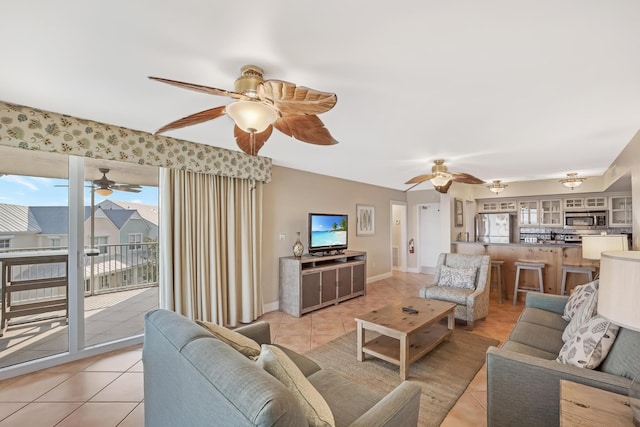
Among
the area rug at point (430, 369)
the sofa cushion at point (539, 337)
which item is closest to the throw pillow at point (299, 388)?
the area rug at point (430, 369)

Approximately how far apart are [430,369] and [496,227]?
241 inches

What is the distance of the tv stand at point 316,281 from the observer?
4.14 metres

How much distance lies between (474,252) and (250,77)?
17.9 ft

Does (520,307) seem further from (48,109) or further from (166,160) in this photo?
(48,109)

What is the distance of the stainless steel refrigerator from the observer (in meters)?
7.37

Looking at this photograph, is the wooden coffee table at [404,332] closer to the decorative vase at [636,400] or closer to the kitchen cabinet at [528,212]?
the decorative vase at [636,400]

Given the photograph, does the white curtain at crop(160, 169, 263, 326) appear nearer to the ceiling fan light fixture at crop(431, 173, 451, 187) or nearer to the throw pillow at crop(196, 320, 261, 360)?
the throw pillow at crop(196, 320, 261, 360)

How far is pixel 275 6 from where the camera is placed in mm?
1238

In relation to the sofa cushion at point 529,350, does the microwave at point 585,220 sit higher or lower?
higher

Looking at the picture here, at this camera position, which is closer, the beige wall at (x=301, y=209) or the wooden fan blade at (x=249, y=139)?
the wooden fan blade at (x=249, y=139)

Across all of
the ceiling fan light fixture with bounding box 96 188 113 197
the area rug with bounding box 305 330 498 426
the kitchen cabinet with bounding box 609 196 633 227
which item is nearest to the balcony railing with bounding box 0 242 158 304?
the ceiling fan light fixture with bounding box 96 188 113 197

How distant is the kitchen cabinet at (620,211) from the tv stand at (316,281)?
580 cm

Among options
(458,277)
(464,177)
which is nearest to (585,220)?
(464,177)

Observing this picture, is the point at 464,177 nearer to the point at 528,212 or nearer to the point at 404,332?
the point at 404,332
